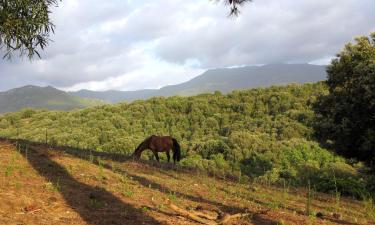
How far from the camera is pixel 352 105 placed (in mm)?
24500

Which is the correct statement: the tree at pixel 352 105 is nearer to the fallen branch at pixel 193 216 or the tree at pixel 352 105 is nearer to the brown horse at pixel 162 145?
the brown horse at pixel 162 145

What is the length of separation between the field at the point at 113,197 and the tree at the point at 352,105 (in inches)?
386

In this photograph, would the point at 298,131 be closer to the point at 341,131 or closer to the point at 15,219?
the point at 341,131

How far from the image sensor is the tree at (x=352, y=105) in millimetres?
23769

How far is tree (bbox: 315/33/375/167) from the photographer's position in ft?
78.0

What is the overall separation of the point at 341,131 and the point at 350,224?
15.2 m

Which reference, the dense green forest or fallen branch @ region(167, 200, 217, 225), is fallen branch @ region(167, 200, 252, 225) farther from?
the dense green forest

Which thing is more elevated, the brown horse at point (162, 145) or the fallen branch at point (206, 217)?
the fallen branch at point (206, 217)

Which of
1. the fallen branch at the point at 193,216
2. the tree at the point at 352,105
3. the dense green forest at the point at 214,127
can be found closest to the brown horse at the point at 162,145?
the tree at the point at 352,105

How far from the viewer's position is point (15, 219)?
7746mm

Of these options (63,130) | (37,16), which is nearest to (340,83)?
(37,16)

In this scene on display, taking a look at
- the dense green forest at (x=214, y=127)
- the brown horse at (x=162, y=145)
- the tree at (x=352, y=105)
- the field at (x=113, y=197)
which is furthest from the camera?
the dense green forest at (x=214, y=127)

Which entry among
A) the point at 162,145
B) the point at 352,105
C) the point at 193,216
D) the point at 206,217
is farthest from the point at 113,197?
the point at 352,105

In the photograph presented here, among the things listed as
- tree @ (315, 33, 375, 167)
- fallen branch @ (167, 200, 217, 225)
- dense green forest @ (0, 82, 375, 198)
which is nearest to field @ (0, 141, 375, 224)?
fallen branch @ (167, 200, 217, 225)
